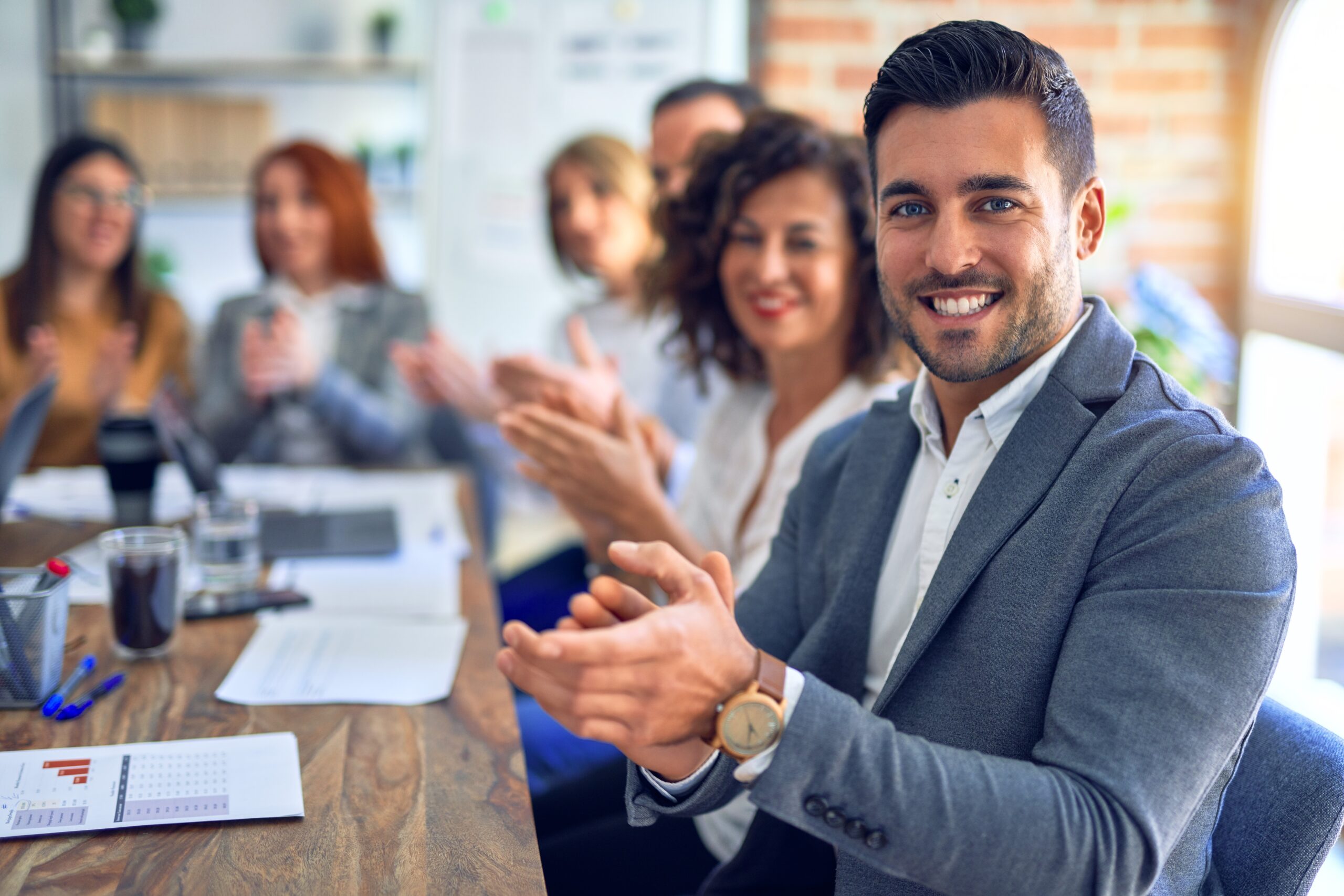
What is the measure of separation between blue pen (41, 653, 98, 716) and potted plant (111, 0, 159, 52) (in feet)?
11.7

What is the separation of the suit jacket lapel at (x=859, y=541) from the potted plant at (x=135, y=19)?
12.8 feet

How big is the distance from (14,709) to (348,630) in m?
0.37

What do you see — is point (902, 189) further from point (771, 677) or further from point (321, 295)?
point (321, 295)

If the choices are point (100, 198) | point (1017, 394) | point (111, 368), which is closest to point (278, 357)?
point (111, 368)

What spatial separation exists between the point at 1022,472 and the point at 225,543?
112 centimetres

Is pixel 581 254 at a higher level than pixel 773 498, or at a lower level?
higher

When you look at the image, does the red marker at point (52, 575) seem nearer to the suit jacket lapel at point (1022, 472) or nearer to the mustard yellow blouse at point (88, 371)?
the suit jacket lapel at point (1022, 472)

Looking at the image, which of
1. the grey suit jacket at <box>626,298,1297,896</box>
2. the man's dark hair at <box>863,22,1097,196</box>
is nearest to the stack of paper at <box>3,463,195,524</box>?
the grey suit jacket at <box>626,298,1297,896</box>

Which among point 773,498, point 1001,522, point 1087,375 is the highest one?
point 1087,375

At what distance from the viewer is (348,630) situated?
1.38 meters

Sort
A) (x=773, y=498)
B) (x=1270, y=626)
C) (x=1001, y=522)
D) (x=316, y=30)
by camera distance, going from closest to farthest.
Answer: (x=1270, y=626) → (x=1001, y=522) → (x=773, y=498) → (x=316, y=30)

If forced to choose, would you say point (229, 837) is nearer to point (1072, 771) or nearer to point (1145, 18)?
point (1072, 771)

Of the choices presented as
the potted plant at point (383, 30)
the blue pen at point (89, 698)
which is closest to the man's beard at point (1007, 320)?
the blue pen at point (89, 698)

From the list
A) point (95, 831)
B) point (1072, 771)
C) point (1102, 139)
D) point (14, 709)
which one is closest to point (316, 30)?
point (1102, 139)
